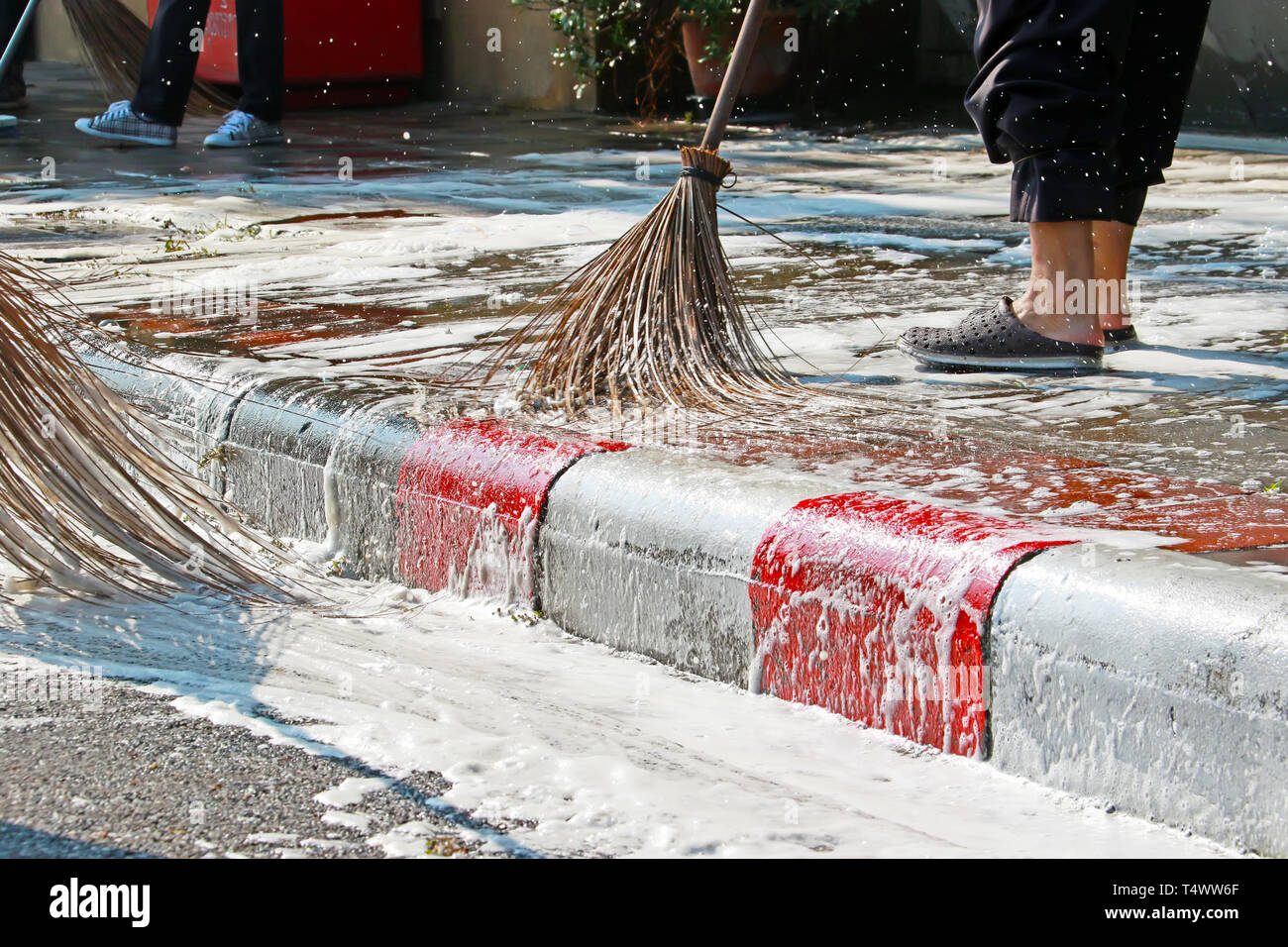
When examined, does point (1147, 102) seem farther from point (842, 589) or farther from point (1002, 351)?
point (842, 589)

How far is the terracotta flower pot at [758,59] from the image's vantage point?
8352 mm

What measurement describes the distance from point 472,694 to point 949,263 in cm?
246

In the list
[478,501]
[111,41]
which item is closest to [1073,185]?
[478,501]

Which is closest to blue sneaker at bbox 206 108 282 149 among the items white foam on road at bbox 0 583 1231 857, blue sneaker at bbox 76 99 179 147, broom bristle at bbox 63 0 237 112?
blue sneaker at bbox 76 99 179 147

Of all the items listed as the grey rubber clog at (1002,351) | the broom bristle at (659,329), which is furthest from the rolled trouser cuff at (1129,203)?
the broom bristle at (659,329)

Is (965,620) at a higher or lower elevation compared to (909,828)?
higher

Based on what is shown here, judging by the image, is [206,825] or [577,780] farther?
[577,780]

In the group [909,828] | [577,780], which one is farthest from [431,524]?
[909,828]

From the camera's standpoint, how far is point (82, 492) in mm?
2361

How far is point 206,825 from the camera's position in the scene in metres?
1.53

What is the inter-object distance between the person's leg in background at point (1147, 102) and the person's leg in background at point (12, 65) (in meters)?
6.09

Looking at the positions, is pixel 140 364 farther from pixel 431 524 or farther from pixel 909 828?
pixel 909 828

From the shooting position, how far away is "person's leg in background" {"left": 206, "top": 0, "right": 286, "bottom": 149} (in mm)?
7199

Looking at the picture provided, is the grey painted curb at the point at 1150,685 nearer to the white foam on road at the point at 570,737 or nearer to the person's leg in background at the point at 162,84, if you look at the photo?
the white foam on road at the point at 570,737
